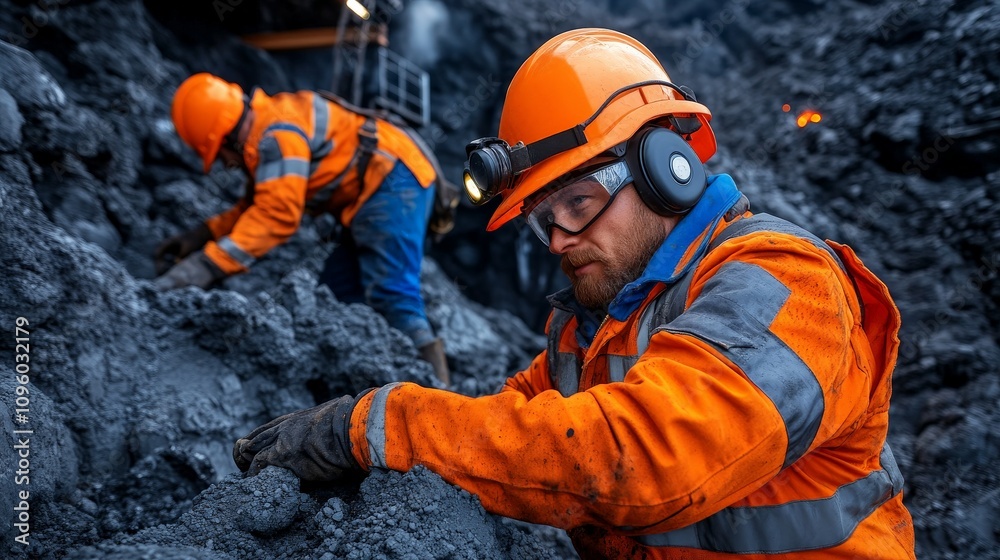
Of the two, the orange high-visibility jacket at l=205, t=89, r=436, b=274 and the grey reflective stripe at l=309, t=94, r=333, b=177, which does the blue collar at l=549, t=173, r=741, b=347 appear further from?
the grey reflective stripe at l=309, t=94, r=333, b=177

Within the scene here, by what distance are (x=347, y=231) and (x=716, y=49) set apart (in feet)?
37.9

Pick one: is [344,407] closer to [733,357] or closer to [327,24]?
[733,357]

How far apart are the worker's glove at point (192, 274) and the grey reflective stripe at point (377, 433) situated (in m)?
2.09

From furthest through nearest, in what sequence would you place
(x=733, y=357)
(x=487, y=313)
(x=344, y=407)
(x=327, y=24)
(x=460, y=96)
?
(x=460, y=96), (x=327, y=24), (x=487, y=313), (x=344, y=407), (x=733, y=357)

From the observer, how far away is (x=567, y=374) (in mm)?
1918

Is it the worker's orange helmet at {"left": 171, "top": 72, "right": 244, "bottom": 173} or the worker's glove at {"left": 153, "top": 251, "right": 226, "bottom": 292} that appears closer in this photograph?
Result: the worker's glove at {"left": 153, "top": 251, "right": 226, "bottom": 292}

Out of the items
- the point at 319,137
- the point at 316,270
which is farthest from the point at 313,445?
the point at 316,270

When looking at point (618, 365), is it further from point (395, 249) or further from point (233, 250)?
point (233, 250)

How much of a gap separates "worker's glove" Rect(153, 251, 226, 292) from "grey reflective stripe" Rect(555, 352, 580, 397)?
2182mm

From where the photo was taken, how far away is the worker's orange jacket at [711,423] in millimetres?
1133

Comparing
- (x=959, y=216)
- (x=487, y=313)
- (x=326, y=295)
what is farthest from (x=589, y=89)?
(x=959, y=216)

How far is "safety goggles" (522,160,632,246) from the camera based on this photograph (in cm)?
166

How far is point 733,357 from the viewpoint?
3.81ft

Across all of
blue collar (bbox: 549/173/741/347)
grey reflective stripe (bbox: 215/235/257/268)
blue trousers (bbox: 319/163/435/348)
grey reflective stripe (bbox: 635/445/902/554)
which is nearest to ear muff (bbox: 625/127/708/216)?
blue collar (bbox: 549/173/741/347)
